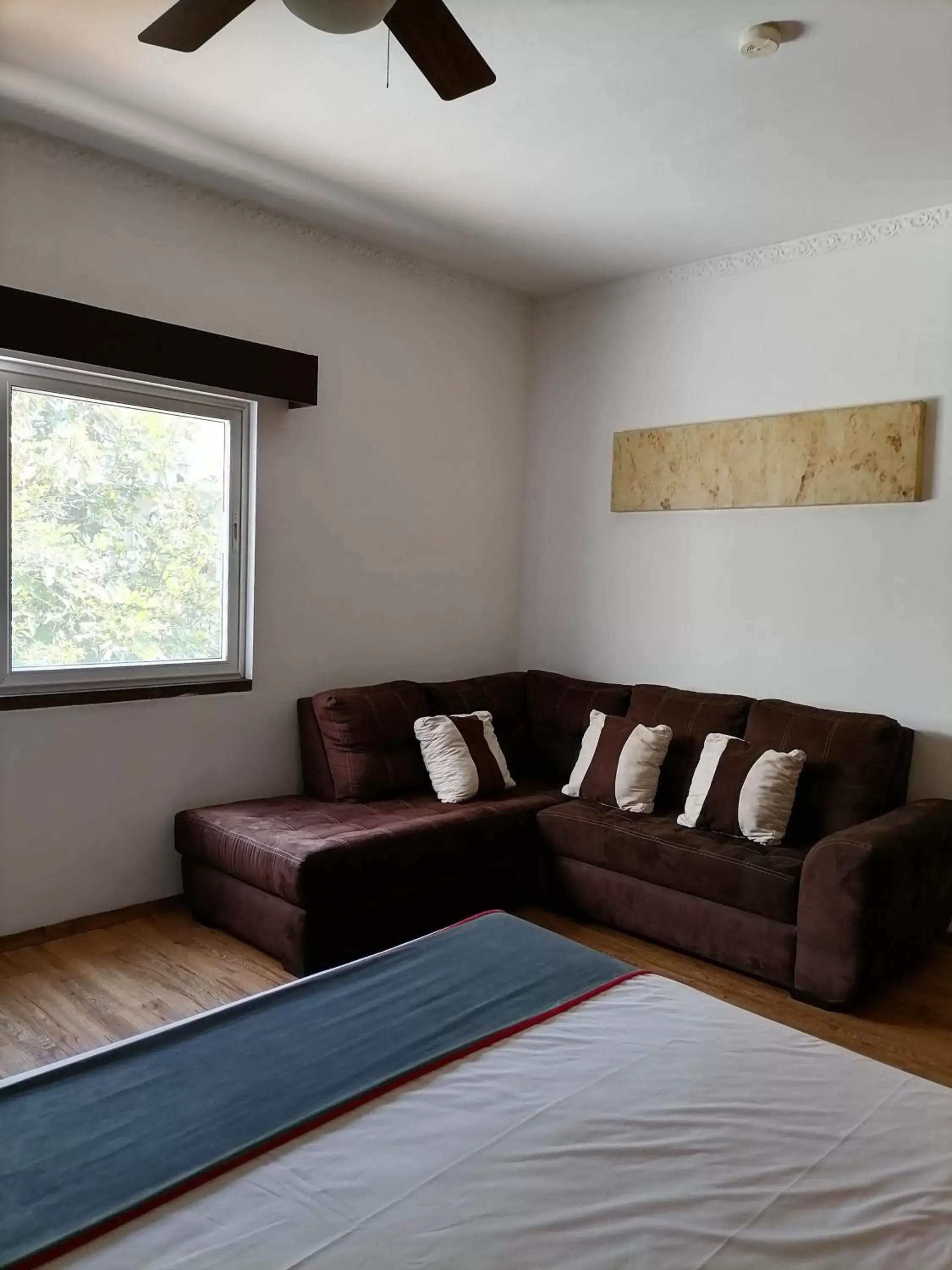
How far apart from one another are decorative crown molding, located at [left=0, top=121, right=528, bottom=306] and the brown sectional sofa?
1.94 m

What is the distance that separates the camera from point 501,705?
14.5 ft

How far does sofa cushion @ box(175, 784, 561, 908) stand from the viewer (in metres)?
3.06

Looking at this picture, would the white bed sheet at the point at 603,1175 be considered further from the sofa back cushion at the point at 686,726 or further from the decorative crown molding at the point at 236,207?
the decorative crown molding at the point at 236,207

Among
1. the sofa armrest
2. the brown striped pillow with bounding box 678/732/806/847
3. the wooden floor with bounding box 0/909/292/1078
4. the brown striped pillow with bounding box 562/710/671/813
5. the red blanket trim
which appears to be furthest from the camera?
the brown striped pillow with bounding box 562/710/671/813

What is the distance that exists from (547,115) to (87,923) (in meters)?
3.20

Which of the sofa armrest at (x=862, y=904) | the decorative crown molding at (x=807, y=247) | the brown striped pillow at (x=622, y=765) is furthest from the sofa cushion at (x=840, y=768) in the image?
the decorative crown molding at (x=807, y=247)

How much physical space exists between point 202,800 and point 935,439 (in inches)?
127

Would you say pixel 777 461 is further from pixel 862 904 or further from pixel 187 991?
pixel 187 991

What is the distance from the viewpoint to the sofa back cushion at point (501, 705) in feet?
13.9

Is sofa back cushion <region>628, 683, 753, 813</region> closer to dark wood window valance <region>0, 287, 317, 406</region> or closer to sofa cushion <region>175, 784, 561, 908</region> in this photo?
sofa cushion <region>175, 784, 561, 908</region>

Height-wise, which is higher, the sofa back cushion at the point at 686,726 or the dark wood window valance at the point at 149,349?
the dark wood window valance at the point at 149,349

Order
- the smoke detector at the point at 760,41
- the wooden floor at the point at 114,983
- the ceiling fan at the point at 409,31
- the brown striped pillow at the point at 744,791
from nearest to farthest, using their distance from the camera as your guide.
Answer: the ceiling fan at the point at 409,31
the smoke detector at the point at 760,41
the wooden floor at the point at 114,983
the brown striped pillow at the point at 744,791

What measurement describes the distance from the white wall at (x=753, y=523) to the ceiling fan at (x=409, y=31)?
7.48ft

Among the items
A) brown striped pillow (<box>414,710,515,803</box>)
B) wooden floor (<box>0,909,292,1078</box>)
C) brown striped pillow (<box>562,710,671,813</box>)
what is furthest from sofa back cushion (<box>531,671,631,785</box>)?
wooden floor (<box>0,909,292,1078</box>)
